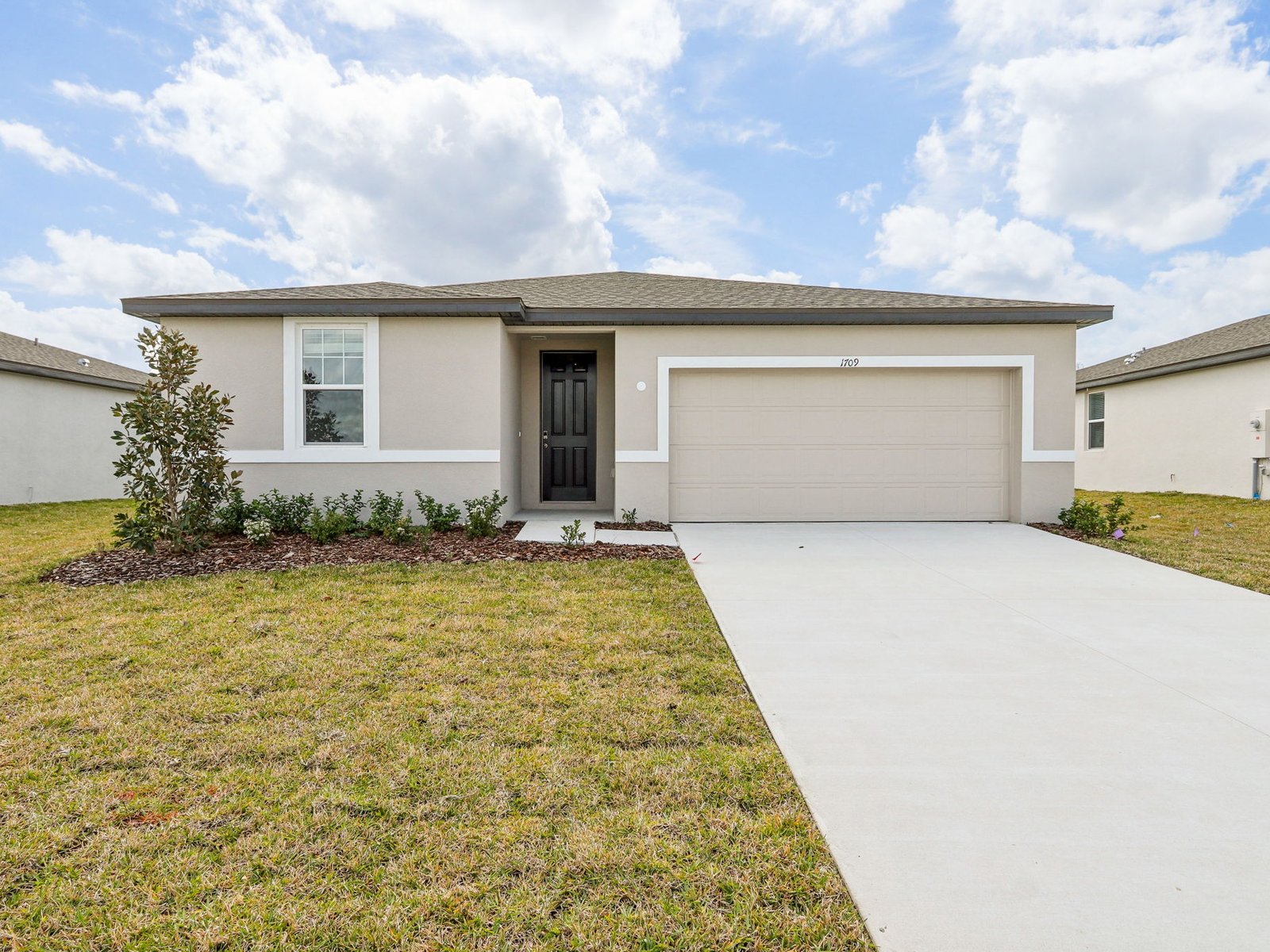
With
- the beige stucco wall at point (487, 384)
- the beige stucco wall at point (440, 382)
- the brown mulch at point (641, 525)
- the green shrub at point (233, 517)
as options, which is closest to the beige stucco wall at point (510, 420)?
the beige stucco wall at point (487, 384)

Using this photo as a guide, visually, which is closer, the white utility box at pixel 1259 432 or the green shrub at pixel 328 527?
the green shrub at pixel 328 527

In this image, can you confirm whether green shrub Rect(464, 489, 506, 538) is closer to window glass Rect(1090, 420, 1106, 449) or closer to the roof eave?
the roof eave

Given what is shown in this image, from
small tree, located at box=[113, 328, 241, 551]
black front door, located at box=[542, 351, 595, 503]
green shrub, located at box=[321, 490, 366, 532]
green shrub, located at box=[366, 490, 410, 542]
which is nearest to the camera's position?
small tree, located at box=[113, 328, 241, 551]

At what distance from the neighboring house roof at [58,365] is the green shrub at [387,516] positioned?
981 centimetres

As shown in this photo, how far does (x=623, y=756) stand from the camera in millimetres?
2572

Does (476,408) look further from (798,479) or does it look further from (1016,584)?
(1016,584)

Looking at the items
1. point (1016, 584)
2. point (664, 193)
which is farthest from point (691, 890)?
point (664, 193)

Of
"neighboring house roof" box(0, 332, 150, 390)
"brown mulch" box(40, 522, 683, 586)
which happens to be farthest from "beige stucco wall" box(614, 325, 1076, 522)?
"neighboring house roof" box(0, 332, 150, 390)

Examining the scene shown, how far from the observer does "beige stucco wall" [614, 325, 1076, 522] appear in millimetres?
8719

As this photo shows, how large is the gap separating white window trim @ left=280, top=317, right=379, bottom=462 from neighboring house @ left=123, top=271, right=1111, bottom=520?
0.02 meters

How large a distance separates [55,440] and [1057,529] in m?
18.8

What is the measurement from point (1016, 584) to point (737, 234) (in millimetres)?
11773

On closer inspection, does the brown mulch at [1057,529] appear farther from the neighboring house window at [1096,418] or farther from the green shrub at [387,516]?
the neighboring house window at [1096,418]

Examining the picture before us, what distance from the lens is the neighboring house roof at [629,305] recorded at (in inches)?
320
